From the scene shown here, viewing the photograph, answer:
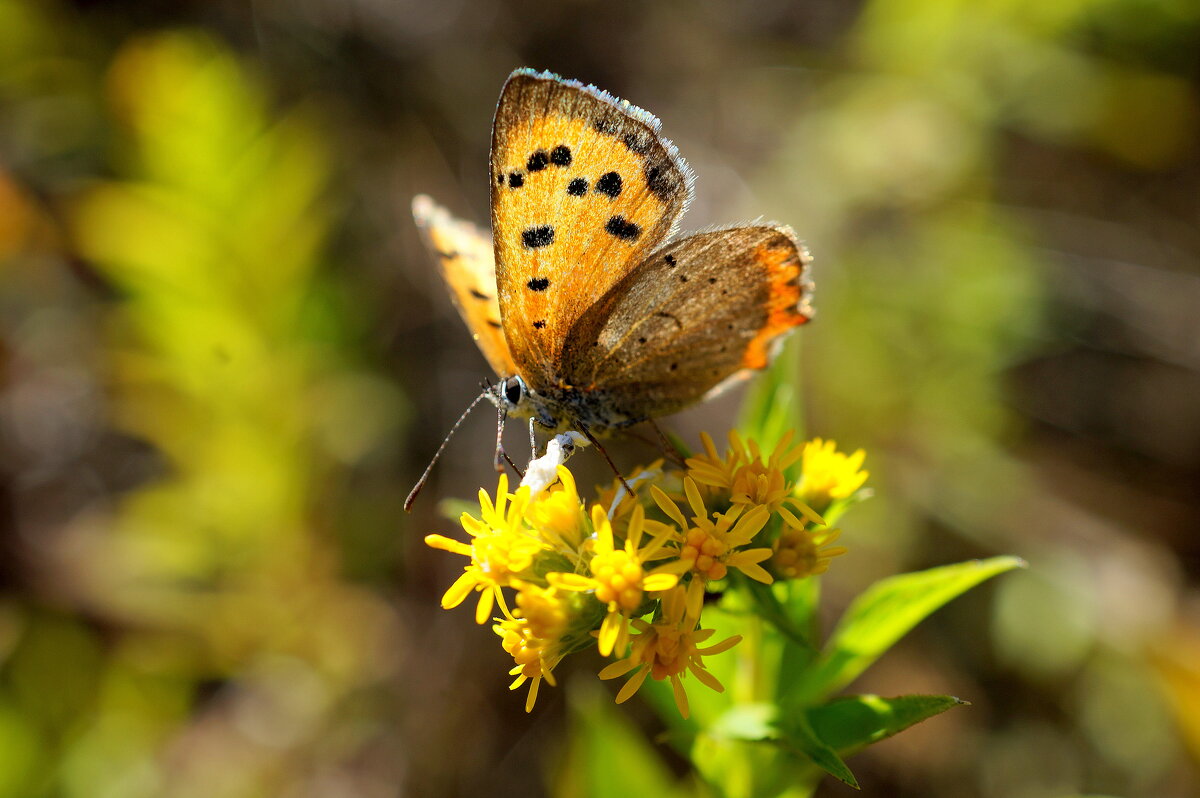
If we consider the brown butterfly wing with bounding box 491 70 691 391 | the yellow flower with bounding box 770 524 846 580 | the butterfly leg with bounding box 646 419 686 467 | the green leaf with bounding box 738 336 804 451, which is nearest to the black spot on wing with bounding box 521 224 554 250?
the brown butterfly wing with bounding box 491 70 691 391

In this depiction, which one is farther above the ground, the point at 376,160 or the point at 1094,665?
the point at 376,160

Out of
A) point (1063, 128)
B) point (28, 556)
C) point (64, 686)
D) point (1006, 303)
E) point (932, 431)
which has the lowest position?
point (64, 686)

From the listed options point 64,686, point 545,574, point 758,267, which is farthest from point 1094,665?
point 64,686

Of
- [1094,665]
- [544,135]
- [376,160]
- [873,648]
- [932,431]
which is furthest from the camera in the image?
[376,160]

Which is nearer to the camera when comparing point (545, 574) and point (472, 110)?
point (545, 574)

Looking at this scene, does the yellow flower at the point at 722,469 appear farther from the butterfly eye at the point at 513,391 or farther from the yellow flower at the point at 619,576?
the butterfly eye at the point at 513,391

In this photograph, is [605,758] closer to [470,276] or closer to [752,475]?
[752,475]

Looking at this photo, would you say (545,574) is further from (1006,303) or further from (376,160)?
(376,160)
